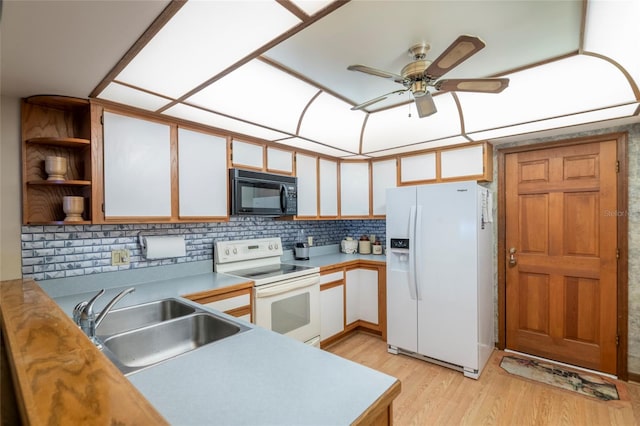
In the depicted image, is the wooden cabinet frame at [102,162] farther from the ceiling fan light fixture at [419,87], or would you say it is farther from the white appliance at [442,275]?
the white appliance at [442,275]

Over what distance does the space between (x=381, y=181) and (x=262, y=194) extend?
1.59m

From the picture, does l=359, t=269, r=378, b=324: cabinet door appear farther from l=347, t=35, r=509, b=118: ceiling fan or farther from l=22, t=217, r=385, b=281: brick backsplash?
l=347, t=35, r=509, b=118: ceiling fan

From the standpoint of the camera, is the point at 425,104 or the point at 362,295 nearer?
the point at 425,104

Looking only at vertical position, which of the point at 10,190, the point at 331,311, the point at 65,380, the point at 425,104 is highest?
the point at 425,104

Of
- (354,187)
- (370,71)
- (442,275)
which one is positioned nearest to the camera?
(370,71)

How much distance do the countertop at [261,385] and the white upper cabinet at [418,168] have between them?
263 cm

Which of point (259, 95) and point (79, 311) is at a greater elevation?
point (259, 95)

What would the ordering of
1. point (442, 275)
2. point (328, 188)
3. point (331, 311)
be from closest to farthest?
1. point (442, 275)
2. point (331, 311)
3. point (328, 188)

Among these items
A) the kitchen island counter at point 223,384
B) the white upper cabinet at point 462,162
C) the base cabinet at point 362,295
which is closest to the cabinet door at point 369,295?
the base cabinet at point 362,295

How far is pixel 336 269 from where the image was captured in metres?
3.18

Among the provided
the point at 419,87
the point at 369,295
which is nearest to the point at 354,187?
the point at 369,295

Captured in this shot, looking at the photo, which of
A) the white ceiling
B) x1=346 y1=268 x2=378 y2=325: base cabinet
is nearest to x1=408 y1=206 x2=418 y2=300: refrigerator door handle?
x1=346 y1=268 x2=378 y2=325: base cabinet

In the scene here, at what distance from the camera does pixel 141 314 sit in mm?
1729

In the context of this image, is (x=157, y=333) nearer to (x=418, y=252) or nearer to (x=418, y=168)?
(x=418, y=252)
